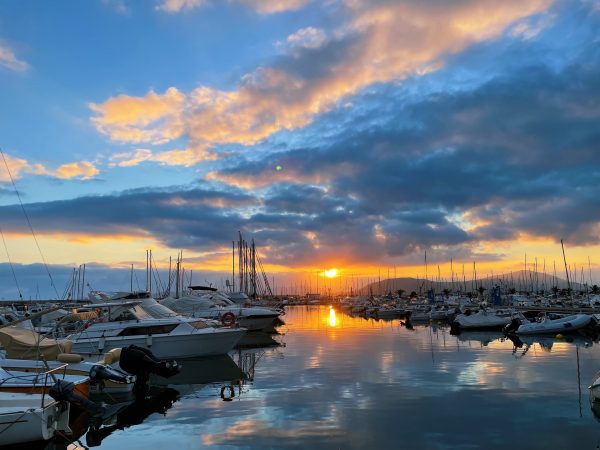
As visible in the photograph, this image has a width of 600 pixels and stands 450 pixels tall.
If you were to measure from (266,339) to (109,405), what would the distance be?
2414cm

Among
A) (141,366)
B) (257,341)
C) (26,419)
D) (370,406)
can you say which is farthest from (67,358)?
(257,341)

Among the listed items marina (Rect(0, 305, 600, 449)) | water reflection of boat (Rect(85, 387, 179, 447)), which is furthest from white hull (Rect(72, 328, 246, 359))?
water reflection of boat (Rect(85, 387, 179, 447))

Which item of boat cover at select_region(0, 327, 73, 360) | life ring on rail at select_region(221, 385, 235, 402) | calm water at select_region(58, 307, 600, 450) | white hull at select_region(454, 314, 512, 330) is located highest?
boat cover at select_region(0, 327, 73, 360)

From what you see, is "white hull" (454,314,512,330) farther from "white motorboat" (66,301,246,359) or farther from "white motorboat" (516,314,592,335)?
"white motorboat" (66,301,246,359)

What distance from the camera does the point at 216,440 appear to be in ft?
41.2

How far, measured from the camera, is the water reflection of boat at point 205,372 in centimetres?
2105

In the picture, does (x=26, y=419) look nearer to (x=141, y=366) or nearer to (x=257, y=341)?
(x=141, y=366)

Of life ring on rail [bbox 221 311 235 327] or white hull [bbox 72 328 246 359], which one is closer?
white hull [bbox 72 328 246 359]

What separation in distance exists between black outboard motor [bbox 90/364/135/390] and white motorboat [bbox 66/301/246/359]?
23.8 feet

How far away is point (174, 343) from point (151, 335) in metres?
1.24

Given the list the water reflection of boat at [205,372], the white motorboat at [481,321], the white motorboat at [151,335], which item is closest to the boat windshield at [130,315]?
A: the white motorboat at [151,335]

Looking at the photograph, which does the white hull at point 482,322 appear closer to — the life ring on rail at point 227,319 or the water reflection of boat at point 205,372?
the life ring on rail at point 227,319

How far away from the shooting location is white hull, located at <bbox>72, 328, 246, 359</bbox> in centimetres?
2497

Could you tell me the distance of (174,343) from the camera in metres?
25.8
